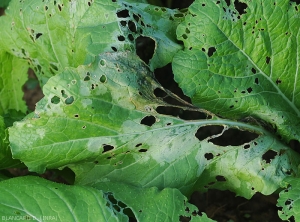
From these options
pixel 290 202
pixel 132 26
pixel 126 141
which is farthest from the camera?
pixel 132 26

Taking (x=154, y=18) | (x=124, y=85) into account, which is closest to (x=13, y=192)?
(x=124, y=85)

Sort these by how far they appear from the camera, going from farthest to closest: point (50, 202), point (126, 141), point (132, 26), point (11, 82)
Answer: point (11, 82), point (132, 26), point (126, 141), point (50, 202)

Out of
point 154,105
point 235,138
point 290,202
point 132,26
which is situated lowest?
point 235,138

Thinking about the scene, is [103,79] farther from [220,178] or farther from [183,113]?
[183,113]

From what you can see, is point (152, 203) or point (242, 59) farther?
point (242, 59)

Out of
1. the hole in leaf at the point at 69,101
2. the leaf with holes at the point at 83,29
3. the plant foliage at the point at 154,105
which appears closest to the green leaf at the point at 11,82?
the leaf with holes at the point at 83,29

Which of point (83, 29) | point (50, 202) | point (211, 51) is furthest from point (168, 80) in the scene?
point (50, 202)

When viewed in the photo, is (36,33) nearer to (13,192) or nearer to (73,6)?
(73,6)

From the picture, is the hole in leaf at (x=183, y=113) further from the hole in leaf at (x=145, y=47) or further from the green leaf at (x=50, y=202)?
the green leaf at (x=50, y=202)
